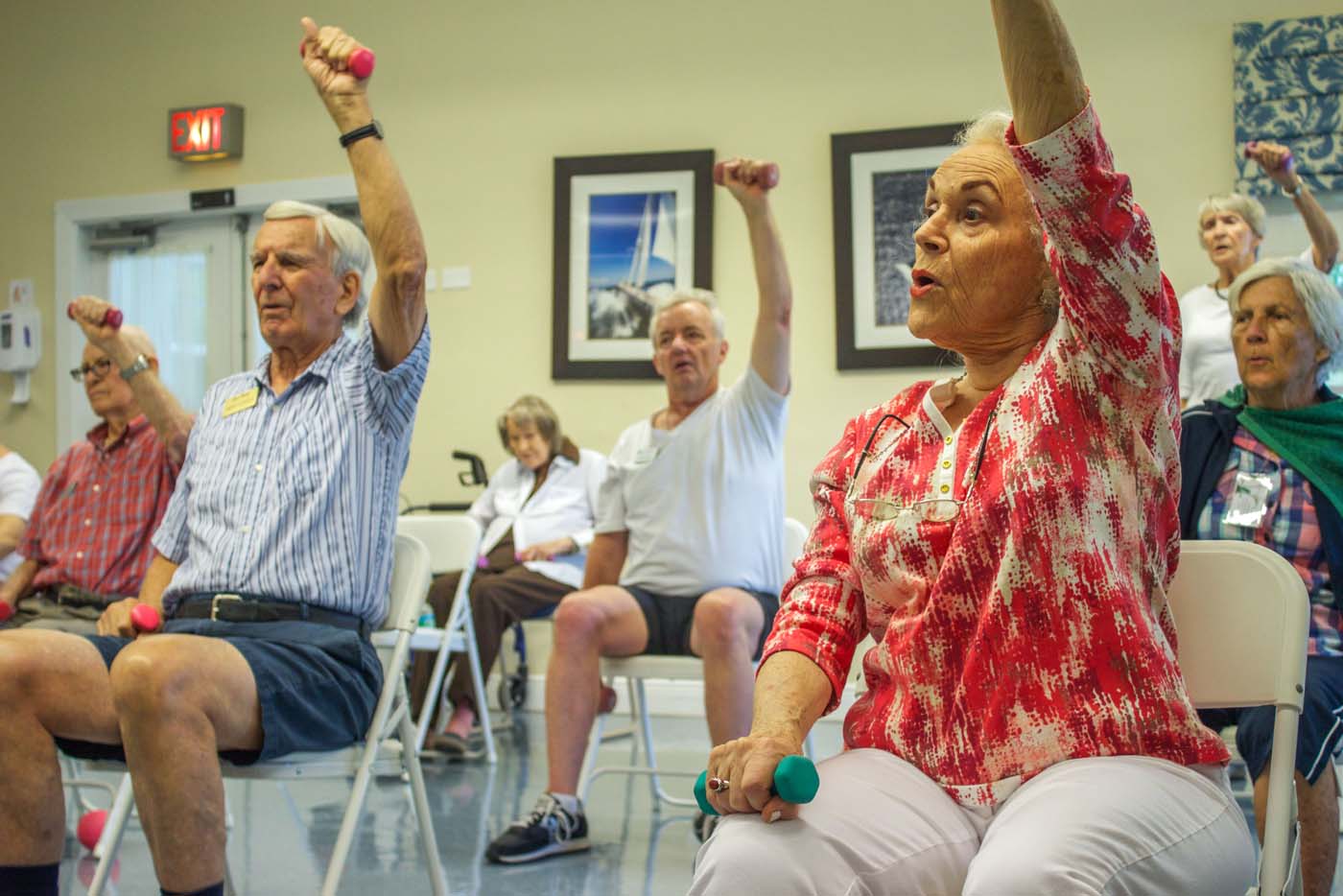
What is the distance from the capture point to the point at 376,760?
2277mm

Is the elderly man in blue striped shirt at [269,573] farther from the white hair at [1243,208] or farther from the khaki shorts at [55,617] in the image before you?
the white hair at [1243,208]

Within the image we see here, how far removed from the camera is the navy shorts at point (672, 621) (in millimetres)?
3164

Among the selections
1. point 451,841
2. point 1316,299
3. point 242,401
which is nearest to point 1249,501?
point 1316,299

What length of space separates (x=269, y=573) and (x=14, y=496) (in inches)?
90.6

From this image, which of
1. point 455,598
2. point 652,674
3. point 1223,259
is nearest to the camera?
point 652,674

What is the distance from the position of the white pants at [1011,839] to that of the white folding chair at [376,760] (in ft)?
3.37

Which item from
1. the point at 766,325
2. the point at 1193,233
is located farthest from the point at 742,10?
the point at 766,325

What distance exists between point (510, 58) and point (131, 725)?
4813mm

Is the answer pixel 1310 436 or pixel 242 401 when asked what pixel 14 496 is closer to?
pixel 242 401

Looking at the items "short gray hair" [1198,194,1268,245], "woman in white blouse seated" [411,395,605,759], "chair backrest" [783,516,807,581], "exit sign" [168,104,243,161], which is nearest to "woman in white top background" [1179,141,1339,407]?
"short gray hair" [1198,194,1268,245]

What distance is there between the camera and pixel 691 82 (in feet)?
18.8

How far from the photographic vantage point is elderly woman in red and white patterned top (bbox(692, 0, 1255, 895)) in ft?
3.76

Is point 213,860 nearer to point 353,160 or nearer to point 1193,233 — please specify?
point 353,160

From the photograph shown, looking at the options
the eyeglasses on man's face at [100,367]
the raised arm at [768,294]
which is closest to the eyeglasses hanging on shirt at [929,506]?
the raised arm at [768,294]
